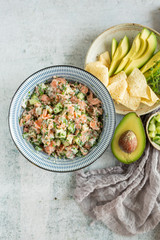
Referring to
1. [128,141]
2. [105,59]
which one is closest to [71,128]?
[128,141]

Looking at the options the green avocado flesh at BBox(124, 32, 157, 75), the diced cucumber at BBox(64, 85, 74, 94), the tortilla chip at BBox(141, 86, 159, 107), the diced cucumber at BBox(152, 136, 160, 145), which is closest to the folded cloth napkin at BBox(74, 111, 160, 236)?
the diced cucumber at BBox(152, 136, 160, 145)

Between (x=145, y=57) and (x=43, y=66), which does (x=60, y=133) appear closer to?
(x=43, y=66)

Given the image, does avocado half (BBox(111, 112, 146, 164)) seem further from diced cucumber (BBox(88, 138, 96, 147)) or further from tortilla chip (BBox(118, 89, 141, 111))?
diced cucumber (BBox(88, 138, 96, 147))

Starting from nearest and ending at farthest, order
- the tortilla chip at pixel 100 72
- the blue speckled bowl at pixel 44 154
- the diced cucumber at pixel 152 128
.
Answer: the blue speckled bowl at pixel 44 154, the tortilla chip at pixel 100 72, the diced cucumber at pixel 152 128

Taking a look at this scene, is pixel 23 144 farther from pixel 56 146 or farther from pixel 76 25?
pixel 76 25

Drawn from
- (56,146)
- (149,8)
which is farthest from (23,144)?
(149,8)

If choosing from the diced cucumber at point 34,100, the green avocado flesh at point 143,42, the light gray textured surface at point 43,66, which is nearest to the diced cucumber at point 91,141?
the light gray textured surface at point 43,66

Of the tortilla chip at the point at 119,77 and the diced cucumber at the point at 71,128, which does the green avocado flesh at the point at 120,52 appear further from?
the diced cucumber at the point at 71,128
